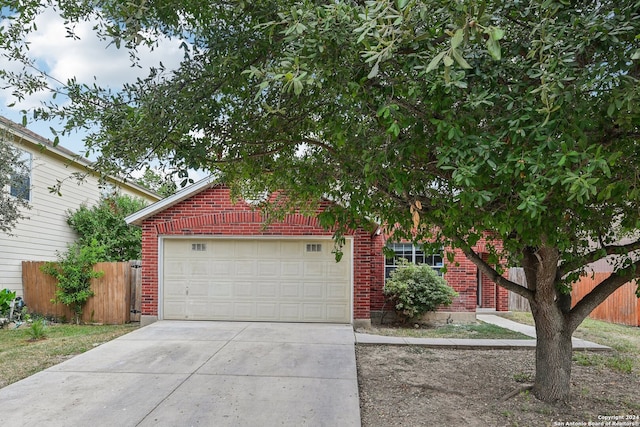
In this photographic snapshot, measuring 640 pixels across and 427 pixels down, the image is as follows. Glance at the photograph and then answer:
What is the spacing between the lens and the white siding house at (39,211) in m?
11.5

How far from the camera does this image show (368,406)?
518 cm

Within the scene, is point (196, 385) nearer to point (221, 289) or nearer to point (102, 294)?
point (221, 289)

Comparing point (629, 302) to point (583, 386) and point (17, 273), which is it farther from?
point (17, 273)

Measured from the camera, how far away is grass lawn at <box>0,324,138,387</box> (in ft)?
22.4

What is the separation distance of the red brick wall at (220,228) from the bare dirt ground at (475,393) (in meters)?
2.95

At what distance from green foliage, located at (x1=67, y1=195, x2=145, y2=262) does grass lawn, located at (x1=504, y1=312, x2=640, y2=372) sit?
12.3m

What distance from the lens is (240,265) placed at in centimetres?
1091

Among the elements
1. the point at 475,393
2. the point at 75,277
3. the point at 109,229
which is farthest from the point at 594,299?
the point at 109,229

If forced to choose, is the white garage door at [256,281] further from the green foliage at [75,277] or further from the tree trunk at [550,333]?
the tree trunk at [550,333]

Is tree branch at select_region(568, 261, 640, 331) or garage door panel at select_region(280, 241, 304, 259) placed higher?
garage door panel at select_region(280, 241, 304, 259)

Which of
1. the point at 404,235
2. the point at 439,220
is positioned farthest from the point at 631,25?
the point at 404,235

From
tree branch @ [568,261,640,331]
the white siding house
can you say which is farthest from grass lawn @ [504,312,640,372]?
the white siding house

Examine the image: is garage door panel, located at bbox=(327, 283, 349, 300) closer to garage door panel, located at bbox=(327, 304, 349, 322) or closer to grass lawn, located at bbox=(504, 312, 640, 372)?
garage door panel, located at bbox=(327, 304, 349, 322)

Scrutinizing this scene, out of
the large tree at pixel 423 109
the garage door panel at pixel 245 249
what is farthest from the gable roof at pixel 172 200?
the large tree at pixel 423 109
